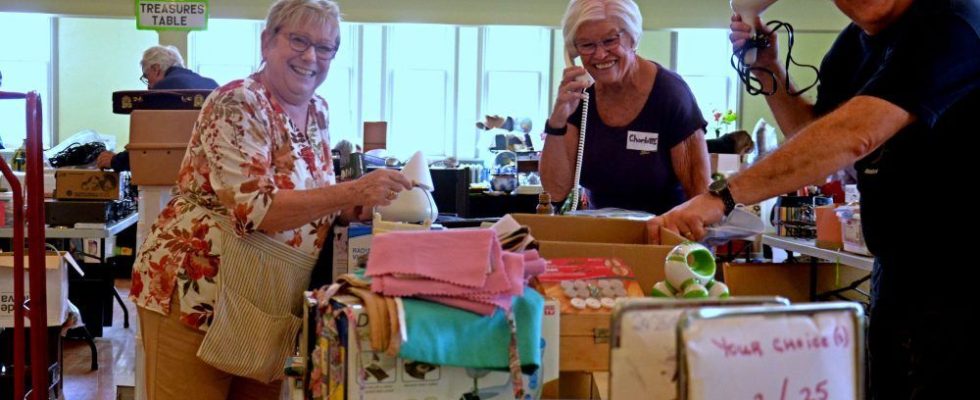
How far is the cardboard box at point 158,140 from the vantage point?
2.63 meters

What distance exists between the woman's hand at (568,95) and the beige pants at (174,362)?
3.17ft

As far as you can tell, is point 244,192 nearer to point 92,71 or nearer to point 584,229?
point 584,229

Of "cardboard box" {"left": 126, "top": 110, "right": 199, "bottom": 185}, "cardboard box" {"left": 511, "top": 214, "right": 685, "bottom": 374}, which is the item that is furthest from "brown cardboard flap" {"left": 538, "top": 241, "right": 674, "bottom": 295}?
"cardboard box" {"left": 126, "top": 110, "right": 199, "bottom": 185}

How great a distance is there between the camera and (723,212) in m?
1.40

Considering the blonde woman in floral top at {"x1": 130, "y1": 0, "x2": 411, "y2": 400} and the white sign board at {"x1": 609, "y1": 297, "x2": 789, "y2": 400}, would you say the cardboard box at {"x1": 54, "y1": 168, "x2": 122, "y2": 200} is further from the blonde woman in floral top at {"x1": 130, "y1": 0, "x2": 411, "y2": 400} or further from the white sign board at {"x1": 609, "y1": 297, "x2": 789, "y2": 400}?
Answer: the white sign board at {"x1": 609, "y1": 297, "x2": 789, "y2": 400}

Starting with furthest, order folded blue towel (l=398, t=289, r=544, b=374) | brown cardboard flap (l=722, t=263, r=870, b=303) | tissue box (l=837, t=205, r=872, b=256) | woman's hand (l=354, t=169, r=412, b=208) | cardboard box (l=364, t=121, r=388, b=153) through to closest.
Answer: cardboard box (l=364, t=121, r=388, b=153) → brown cardboard flap (l=722, t=263, r=870, b=303) → tissue box (l=837, t=205, r=872, b=256) → woman's hand (l=354, t=169, r=412, b=208) → folded blue towel (l=398, t=289, r=544, b=374)

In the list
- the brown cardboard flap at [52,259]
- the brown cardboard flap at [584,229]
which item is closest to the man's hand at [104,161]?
the brown cardboard flap at [52,259]

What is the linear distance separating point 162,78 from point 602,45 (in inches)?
117

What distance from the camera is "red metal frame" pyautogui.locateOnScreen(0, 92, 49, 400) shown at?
7.82ft

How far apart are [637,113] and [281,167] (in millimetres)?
853

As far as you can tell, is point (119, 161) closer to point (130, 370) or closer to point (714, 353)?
point (130, 370)

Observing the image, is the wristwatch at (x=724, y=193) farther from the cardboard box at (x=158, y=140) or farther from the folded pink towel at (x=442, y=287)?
the cardboard box at (x=158, y=140)

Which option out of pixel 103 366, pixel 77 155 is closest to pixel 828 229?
pixel 103 366

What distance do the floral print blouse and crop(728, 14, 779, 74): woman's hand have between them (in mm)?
936
